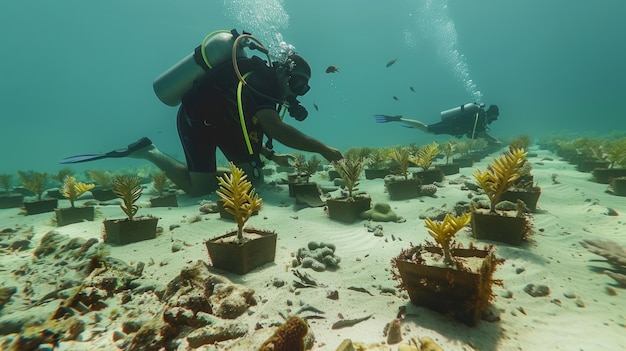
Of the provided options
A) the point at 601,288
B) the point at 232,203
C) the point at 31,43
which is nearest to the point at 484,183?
the point at 601,288

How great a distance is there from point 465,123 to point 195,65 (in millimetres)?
12140

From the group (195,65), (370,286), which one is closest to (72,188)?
(195,65)

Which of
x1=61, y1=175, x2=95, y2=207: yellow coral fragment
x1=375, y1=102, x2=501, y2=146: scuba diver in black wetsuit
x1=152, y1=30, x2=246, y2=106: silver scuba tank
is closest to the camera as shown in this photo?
x1=61, y1=175, x2=95, y2=207: yellow coral fragment

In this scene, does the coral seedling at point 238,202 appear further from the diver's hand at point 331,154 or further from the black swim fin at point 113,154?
the black swim fin at point 113,154

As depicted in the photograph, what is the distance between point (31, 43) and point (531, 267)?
168268 mm

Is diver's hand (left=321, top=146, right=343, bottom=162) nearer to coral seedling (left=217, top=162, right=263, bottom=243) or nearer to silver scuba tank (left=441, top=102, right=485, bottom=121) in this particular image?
coral seedling (left=217, top=162, right=263, bottom=243)

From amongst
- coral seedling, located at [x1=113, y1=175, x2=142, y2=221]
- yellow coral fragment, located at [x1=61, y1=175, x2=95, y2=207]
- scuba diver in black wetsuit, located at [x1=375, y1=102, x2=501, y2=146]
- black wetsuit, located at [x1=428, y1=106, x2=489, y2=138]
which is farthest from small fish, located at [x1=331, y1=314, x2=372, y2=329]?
black wetsuit, located at [x1=428, y1=106, x2=489, y2=138]

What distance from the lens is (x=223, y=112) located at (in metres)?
6.45

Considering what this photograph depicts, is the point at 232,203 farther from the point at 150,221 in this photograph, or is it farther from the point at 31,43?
the point at 31,43

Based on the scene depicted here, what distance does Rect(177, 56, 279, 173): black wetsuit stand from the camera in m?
5.52

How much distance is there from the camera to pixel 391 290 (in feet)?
9.19

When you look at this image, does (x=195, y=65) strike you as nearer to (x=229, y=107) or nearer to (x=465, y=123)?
(x=229, y=107)

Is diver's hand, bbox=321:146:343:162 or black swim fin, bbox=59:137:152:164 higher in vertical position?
black swim fin, bbox=59:137:152:164

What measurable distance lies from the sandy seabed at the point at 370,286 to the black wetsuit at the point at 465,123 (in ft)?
24.8
